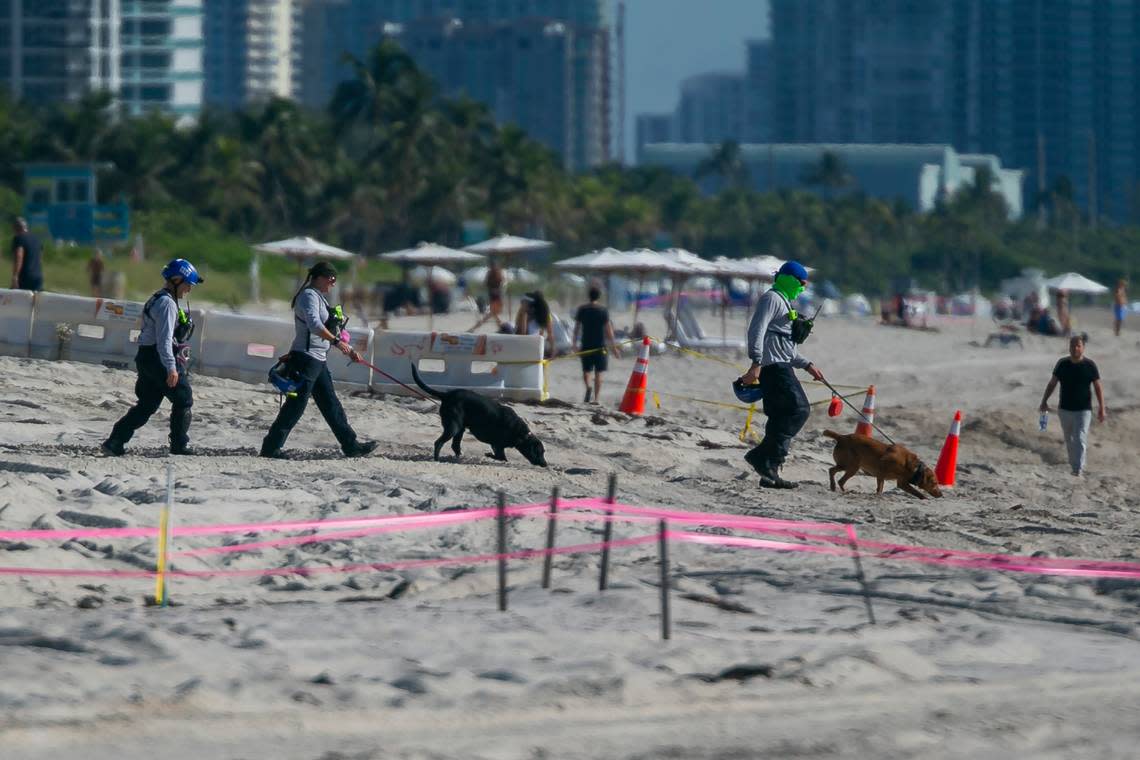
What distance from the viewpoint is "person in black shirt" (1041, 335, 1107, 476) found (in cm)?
1472

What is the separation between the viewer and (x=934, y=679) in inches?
271

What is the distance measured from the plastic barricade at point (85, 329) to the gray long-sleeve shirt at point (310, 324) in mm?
6604

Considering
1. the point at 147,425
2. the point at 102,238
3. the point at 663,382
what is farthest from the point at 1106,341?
the point at 147,425

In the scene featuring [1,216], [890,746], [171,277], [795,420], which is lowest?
[890,746]

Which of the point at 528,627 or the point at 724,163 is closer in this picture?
the point at 528,627

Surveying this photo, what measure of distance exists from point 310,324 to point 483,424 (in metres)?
1.52

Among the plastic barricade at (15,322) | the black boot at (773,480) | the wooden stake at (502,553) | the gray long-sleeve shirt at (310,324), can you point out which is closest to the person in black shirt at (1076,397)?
the black boot at (773,480)

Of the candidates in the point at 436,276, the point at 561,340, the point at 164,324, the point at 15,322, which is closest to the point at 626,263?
the point at 561,340

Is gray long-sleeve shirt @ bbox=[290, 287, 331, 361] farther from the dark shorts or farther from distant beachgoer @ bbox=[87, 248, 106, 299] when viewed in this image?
distant beachgoer @ bbox=[87, 248, 106, 299]

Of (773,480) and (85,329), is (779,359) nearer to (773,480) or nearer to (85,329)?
(773,480)

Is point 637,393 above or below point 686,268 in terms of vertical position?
below

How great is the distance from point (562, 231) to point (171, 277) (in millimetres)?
67738

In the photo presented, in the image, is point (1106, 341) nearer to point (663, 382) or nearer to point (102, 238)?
point (663, 382)

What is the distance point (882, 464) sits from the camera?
472 inches
